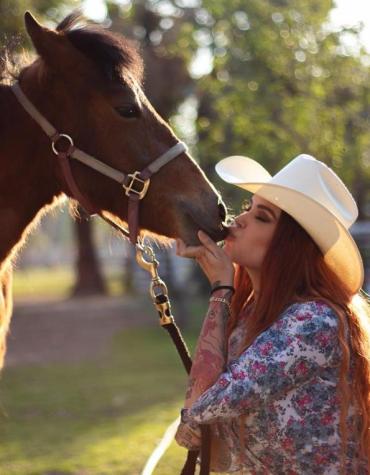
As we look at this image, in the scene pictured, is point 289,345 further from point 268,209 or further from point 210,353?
point 268,209

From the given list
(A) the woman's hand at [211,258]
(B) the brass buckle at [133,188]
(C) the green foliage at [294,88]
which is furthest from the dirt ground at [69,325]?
(A) the woman's hand at [211,258]

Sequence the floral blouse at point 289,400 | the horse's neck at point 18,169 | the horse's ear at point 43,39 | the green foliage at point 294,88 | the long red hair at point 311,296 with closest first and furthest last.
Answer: the floral blouse at point 289,400 → the long red hair at point 311,296 → the horse's ear at point 43,39 → the horse's neck at point 18,169 → the green foliage at point 294,88

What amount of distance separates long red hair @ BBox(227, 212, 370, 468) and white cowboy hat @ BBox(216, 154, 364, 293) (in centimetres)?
5

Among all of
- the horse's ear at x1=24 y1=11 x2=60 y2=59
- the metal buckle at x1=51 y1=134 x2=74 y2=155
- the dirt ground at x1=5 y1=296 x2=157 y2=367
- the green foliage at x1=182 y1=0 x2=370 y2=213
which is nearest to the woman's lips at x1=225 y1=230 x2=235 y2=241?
the metal buckle at x1=51 y1=134 x2=74 y2=155

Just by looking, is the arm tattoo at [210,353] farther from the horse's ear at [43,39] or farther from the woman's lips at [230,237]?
the horse's ear at [43,39]

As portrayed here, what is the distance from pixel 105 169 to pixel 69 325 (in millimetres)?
12691

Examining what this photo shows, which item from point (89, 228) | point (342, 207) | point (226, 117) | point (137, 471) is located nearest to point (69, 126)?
point (342, 207)

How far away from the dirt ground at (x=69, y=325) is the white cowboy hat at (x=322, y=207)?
26.2 feet

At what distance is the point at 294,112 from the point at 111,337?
6056 millimetres

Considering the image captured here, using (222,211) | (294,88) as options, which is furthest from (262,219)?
(294,88)

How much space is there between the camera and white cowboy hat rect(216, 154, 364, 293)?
100 inches

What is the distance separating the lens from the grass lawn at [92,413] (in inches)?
233

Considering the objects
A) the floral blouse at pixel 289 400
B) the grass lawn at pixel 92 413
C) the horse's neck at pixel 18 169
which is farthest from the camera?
the grass lawn at pixel 92 413

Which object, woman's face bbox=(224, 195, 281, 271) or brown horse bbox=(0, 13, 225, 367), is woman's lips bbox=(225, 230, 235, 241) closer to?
woman's face bbox=(224, 195, 281, 271)
